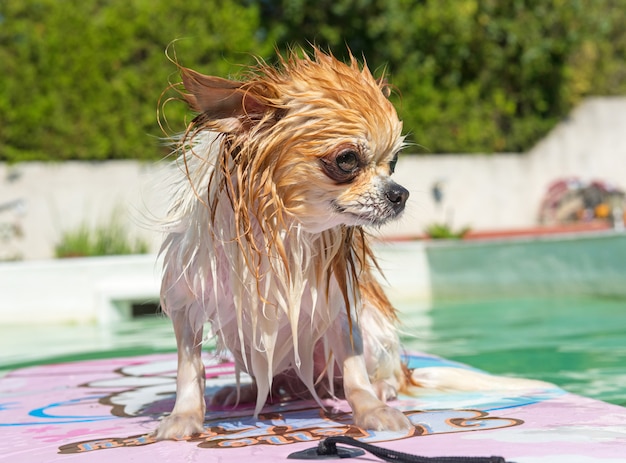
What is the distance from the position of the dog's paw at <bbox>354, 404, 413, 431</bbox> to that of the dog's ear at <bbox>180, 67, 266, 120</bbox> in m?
1.11

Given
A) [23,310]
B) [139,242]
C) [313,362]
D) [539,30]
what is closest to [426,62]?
[539,30]

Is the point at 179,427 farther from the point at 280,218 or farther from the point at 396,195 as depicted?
the point at 396,195

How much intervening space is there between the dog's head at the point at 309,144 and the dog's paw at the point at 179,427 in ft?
2.56

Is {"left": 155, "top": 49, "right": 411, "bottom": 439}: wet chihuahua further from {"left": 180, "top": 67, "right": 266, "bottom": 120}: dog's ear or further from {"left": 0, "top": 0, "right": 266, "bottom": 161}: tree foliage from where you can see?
{"left": 0, "top": 0, "right": 266, "bottom": 161}: tree foliage

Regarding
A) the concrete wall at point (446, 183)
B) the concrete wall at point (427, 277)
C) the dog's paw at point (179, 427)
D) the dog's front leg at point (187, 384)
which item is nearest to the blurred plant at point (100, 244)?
the concrete wall at point (446, 183)

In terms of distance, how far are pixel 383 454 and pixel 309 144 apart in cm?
105

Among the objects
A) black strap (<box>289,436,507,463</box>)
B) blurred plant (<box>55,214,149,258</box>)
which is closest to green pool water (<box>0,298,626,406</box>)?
black strap (<box>289,436,507,463</box>)

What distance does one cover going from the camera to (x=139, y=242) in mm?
11680

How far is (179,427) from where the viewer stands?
289 centimetres

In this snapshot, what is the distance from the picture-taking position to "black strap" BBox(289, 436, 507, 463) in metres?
2.18

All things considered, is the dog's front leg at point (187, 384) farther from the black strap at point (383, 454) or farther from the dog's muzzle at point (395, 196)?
the dog's muzzle at point (395, 196)

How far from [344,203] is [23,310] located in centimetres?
702

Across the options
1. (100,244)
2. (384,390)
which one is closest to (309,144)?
(384,390)

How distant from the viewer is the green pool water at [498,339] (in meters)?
5.05
